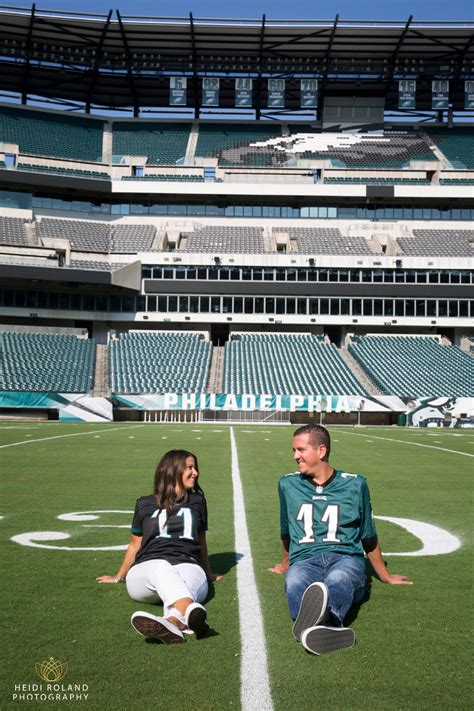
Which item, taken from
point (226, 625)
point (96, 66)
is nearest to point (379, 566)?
point (226, 625)

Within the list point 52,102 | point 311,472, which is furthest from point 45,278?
point 311,472

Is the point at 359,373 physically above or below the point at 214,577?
above

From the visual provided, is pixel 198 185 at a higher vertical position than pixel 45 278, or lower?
higher

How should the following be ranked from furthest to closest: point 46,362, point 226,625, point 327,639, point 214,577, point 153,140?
point 153,140 < point 46,362 < point 214,577 < point 226,625 < point 327,639

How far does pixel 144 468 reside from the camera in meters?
15.1

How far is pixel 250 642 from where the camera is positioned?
4.44 m

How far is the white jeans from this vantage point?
4898 millimetres

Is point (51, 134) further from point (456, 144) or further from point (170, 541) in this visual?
point (170, 541)

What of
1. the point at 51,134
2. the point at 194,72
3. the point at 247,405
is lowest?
the point at 247,405

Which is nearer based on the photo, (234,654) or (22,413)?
(234,654)

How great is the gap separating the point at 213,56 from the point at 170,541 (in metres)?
59.5

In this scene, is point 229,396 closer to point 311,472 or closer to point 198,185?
point 198,185

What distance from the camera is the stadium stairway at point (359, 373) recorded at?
43831 millimetres

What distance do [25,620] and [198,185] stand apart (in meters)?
54.9
